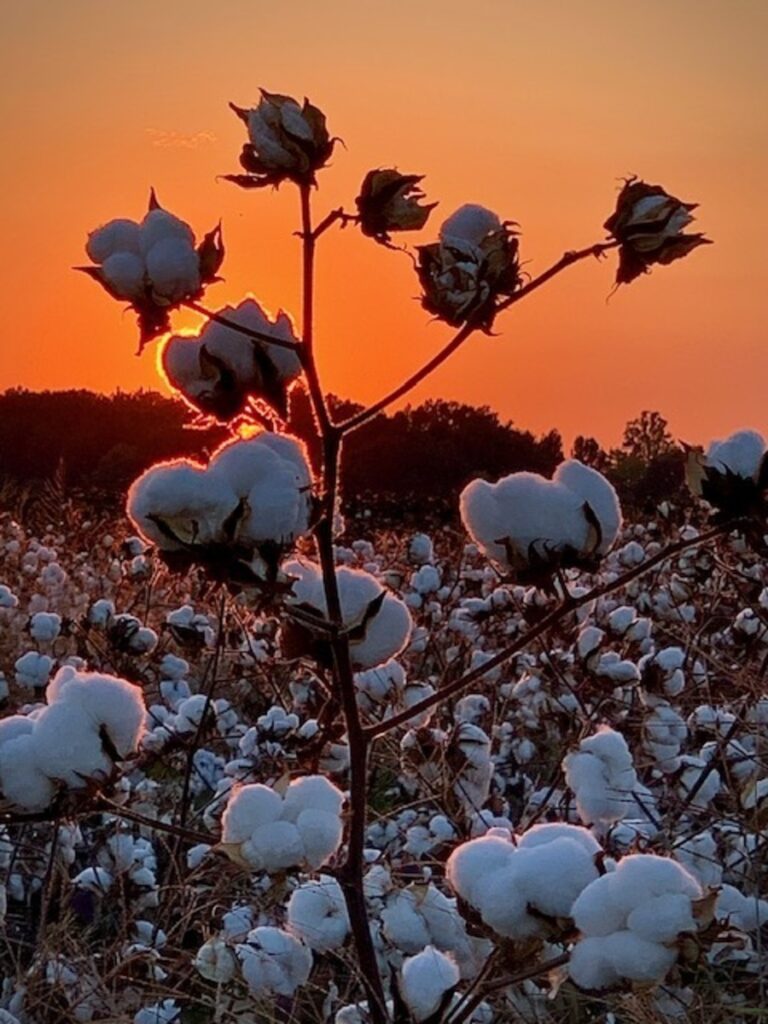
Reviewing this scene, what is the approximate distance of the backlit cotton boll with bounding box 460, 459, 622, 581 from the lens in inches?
47.1

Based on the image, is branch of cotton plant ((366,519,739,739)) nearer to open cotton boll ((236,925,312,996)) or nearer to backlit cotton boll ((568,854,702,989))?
backlit cotton boll ((568,854,702,989))

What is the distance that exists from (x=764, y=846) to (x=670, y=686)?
765mm

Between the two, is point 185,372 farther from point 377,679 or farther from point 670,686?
point 670,686

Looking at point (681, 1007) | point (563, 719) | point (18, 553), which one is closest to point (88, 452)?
point (18, 553)

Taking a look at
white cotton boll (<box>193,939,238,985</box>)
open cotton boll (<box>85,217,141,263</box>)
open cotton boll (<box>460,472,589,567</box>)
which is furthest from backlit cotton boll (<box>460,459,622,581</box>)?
white cotton boll (<box>193,939,238,985</box>)

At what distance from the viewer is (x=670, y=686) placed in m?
2.94

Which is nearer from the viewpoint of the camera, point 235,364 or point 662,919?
point 662,919

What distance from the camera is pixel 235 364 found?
1.19 meters

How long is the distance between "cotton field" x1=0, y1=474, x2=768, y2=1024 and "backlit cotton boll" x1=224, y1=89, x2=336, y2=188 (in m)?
0.32

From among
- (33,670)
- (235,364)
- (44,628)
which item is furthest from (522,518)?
(44,628)

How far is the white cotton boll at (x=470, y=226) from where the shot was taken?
1229 mm

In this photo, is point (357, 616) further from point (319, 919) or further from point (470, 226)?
point (319, 919)

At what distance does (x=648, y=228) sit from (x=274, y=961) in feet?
2.89

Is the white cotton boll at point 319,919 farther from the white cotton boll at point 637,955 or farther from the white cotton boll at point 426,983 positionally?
the white cotton boll at point 637,955
